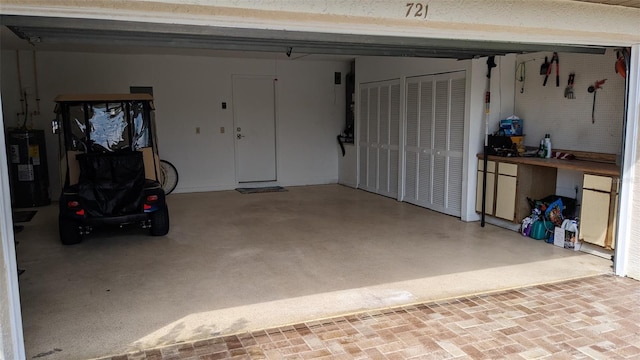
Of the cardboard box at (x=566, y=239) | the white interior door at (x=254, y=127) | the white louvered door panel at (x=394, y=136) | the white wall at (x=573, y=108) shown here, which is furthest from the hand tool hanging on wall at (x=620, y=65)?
the white interior door at (x=254, y=127)

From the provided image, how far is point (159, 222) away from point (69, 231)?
936 millimetres

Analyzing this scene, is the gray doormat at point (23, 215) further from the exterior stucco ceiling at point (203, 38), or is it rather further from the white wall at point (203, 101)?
the exterior stucco ceiling at point (203, 38)

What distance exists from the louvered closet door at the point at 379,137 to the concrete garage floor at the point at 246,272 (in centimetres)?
148

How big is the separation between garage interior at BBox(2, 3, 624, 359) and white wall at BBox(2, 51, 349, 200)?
0.03m

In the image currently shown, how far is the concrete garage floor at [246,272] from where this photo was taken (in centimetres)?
324

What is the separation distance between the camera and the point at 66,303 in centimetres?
360

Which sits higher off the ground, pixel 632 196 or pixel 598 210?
pixel 632 196

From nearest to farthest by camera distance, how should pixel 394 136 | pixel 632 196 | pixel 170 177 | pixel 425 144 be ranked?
pixel 632 196 → pixel 425 144 → pixel 394 136 → pixel 170 177

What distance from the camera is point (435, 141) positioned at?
6.84 metres

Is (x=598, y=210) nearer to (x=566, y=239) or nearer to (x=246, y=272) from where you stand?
(x=566, y=239)

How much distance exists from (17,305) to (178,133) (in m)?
6.47

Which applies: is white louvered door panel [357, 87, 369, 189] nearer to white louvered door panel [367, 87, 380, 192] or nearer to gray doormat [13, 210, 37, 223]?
white louvered door panel [367, 87, 380, 192]

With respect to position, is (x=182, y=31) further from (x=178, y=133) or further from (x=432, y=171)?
(x=178, y=133)

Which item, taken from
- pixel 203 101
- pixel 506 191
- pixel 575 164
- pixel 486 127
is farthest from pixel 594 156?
pixel 203 101
